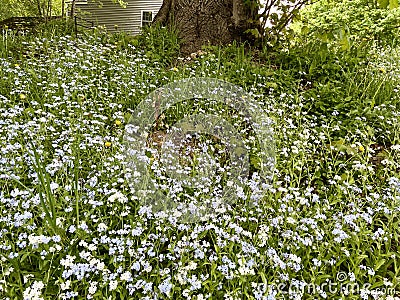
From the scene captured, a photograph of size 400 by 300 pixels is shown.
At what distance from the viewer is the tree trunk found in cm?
500

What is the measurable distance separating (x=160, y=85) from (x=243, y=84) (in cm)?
87

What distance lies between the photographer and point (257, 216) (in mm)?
2418

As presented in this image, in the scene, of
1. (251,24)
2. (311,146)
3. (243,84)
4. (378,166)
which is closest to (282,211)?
(311,146)

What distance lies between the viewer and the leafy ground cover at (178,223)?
190 cm
